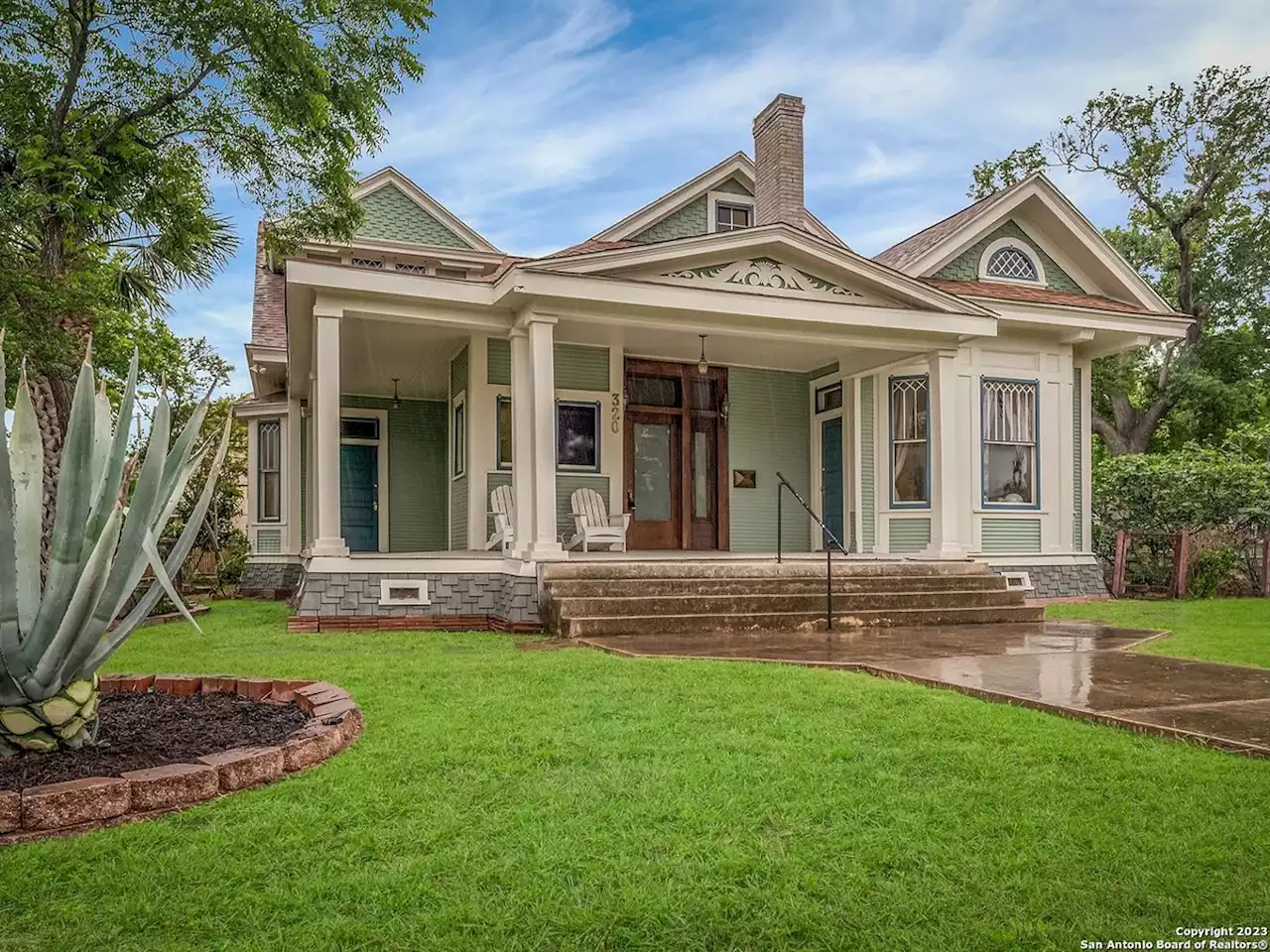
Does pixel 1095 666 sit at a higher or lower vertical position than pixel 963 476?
lower

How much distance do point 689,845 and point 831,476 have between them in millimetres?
11028

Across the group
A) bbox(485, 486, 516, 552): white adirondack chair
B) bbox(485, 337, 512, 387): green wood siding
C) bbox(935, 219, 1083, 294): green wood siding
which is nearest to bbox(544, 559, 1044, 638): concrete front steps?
bbox(485, 486, 516, 552): white adirondack chair

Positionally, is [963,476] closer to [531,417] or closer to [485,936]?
[531,417]

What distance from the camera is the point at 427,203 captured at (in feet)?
52.1

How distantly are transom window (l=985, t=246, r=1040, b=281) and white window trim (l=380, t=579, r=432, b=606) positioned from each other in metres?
9.08

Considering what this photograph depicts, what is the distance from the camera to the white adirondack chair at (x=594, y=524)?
11.4 m

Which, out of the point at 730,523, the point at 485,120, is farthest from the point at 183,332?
the point at 730,523

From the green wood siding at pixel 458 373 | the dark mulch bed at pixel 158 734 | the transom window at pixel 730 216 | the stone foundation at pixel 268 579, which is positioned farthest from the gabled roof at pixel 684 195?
the dark mulch bed at pixel 158 734

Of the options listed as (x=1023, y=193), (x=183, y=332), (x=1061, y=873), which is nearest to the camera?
(x=1061, y=873)

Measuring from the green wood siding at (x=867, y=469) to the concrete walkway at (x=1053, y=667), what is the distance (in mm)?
3340

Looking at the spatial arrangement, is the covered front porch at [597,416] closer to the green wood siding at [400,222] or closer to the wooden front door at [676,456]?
the wooden front door at [676,456]

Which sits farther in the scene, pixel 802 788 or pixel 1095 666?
pixel 1095 666

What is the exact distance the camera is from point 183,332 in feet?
83.5

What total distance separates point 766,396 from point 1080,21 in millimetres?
6010
